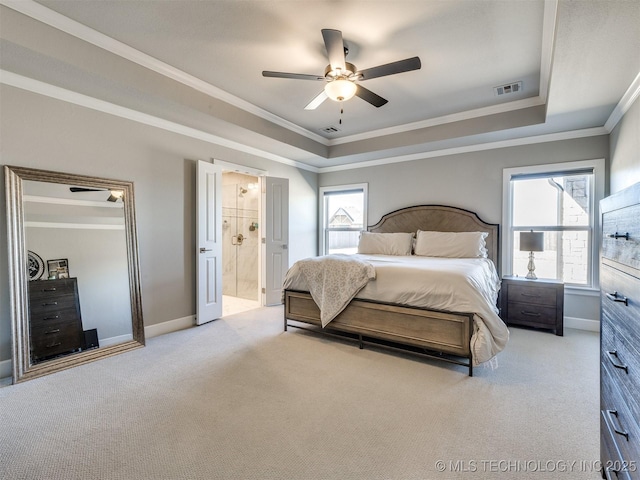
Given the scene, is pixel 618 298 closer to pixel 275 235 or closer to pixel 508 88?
pixel 508 88

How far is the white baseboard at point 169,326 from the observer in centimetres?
370

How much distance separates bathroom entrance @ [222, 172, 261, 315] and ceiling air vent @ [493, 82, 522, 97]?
162 inches

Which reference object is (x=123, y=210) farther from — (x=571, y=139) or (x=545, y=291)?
(x=571, y=139)

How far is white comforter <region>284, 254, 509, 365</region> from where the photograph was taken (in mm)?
2654

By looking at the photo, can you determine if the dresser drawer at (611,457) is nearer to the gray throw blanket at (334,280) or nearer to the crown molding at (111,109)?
the gray throw blanket at (334,280)

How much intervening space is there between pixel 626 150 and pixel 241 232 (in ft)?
18.8

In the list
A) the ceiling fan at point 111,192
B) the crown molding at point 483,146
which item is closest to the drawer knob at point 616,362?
the crown molding at point 483,146

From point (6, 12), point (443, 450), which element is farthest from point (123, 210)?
point (443, 450)

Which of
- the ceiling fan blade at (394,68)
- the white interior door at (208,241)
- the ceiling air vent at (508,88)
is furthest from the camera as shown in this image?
the white interior door at (208,241)

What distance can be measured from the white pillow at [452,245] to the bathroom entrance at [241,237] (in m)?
3.15

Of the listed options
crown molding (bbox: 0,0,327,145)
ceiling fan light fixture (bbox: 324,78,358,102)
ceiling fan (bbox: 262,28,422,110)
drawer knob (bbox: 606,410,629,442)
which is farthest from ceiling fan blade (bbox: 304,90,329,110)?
drawer knob (bbox: 606,410,629,442)

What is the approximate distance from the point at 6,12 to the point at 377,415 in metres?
3.75

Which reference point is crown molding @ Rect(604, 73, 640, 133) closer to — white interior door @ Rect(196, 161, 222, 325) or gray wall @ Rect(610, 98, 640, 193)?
gray wall @ Rect(610, 98, 640, 193)

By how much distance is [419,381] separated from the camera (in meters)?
2.58
